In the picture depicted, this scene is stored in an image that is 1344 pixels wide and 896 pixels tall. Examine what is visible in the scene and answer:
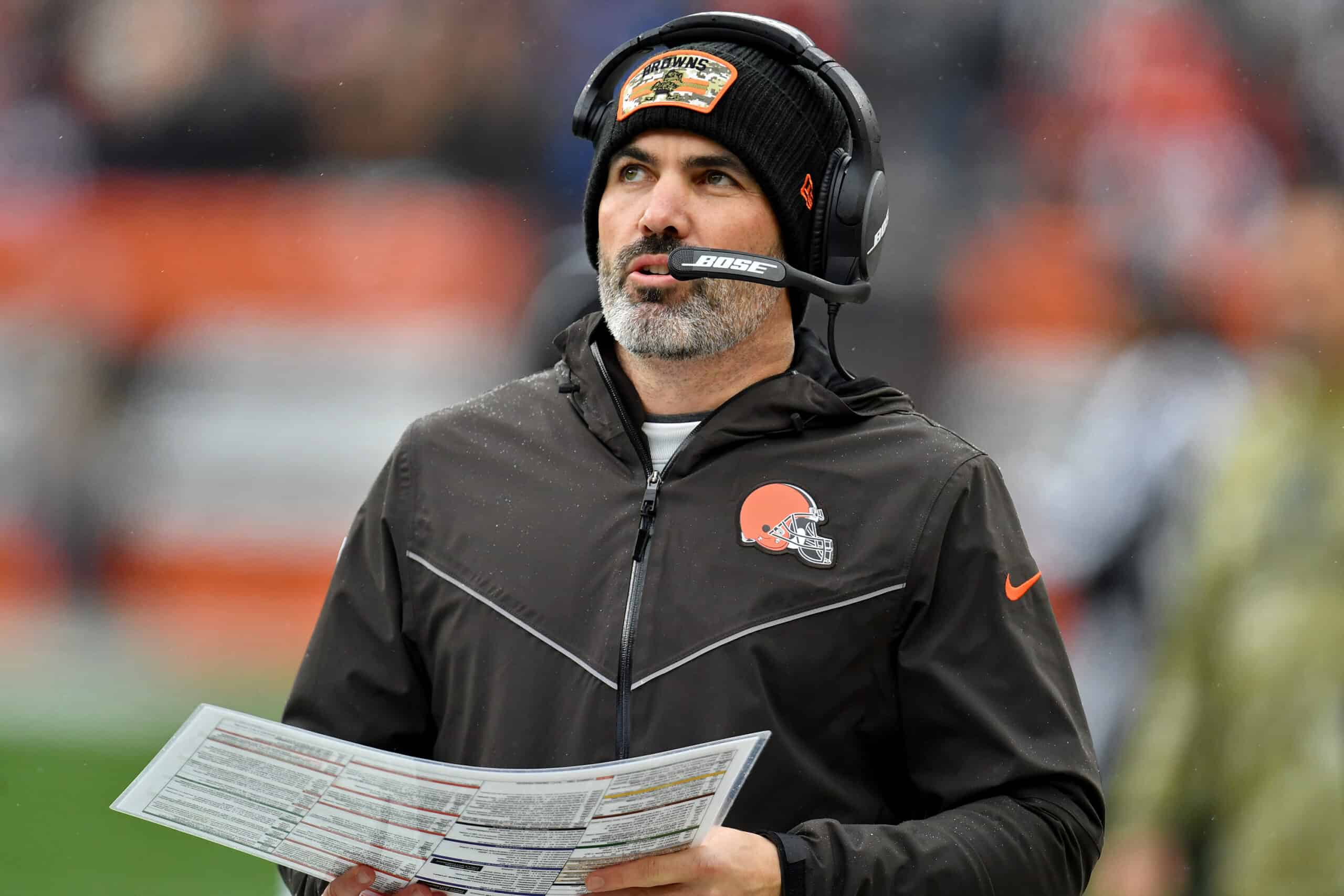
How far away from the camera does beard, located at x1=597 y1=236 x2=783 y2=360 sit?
1.48m

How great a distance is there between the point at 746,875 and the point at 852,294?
60 cm

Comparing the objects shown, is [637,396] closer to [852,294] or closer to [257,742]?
[852,294]

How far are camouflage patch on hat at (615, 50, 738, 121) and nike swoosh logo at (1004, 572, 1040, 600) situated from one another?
0.55 m

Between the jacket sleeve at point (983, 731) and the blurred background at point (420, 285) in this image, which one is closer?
the jacket sleeve at point (983, 731)

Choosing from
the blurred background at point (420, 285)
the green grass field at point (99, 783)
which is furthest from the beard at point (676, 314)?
the green grass field at point (99, 783)

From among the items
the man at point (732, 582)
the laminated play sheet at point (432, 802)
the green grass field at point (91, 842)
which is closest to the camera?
the laminated play sheet at point (432, 802)

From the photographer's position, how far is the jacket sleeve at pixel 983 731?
4.27 ft

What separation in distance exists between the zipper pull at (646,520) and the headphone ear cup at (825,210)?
0.32 metres

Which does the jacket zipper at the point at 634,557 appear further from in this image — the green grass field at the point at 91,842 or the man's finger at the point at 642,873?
the green grass field at the point at 91,842

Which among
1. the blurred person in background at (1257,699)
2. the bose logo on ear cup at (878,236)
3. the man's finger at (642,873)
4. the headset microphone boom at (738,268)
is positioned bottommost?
the blurred person in background at (1257,699)

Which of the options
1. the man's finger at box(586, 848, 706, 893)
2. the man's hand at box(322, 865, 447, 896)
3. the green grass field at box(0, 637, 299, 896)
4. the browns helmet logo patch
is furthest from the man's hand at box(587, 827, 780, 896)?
the green grass field at box(0, 637, 299, 896)

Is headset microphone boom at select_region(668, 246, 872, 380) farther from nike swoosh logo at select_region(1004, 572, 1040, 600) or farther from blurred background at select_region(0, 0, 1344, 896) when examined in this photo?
blurred background at select_region(0, 0, 1344, 896)

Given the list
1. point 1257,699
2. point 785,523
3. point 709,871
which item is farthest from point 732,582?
point 1257,699

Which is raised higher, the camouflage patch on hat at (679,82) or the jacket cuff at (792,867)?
the camouflage patch on hat at (679,82)
